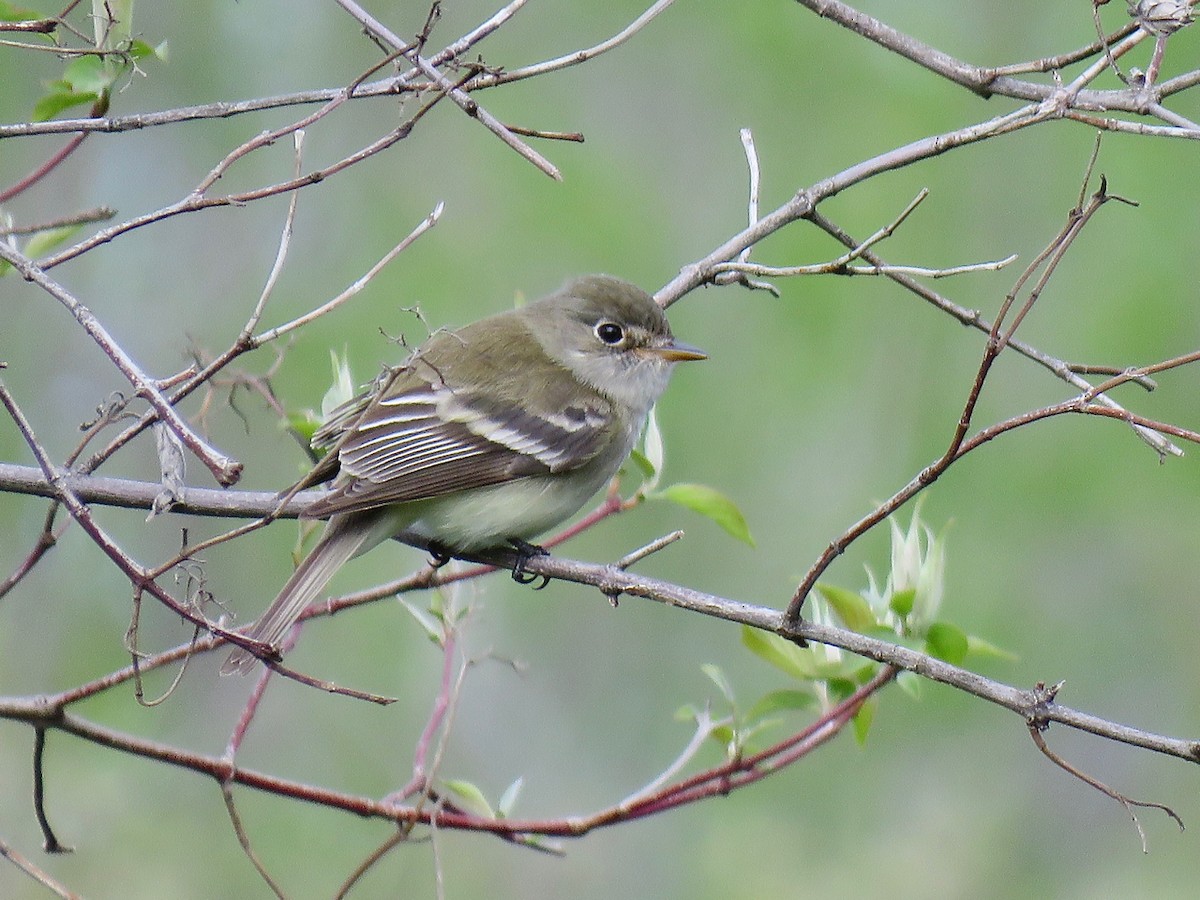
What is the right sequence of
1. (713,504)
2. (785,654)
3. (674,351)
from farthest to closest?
(674,351)
(713,504)
(785,654)

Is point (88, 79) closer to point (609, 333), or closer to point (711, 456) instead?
point (609, 333)

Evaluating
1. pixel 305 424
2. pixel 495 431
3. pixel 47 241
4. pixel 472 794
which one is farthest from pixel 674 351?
pixel 47 241

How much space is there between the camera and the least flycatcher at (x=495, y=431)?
11.2 ft

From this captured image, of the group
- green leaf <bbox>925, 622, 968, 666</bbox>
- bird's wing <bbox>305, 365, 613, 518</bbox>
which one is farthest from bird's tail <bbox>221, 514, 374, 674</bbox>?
green leaf <bbox>925, 622, 968, 666</bbox>

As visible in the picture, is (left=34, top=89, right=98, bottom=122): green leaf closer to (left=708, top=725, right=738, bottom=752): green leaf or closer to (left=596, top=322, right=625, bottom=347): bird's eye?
(left=708, top=725, right=738, bottom=752): green leaf

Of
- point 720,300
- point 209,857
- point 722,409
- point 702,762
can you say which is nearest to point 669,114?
point 720,300

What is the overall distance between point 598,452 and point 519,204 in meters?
3.90

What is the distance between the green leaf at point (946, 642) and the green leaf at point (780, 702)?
30cm

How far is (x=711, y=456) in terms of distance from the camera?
778 centimetres

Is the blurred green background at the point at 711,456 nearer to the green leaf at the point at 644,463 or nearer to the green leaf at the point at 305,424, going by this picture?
the green leaf at the point at 305,424

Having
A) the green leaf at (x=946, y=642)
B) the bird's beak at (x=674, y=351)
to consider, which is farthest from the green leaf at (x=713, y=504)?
the bird's beak at (x=674, y=351)

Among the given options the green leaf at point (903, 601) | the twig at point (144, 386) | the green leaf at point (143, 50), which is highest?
the green leaf at point (143, 50)

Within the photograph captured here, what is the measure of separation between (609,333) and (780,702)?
188 cm

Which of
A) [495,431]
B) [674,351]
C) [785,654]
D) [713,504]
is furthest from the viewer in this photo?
[674,351]
